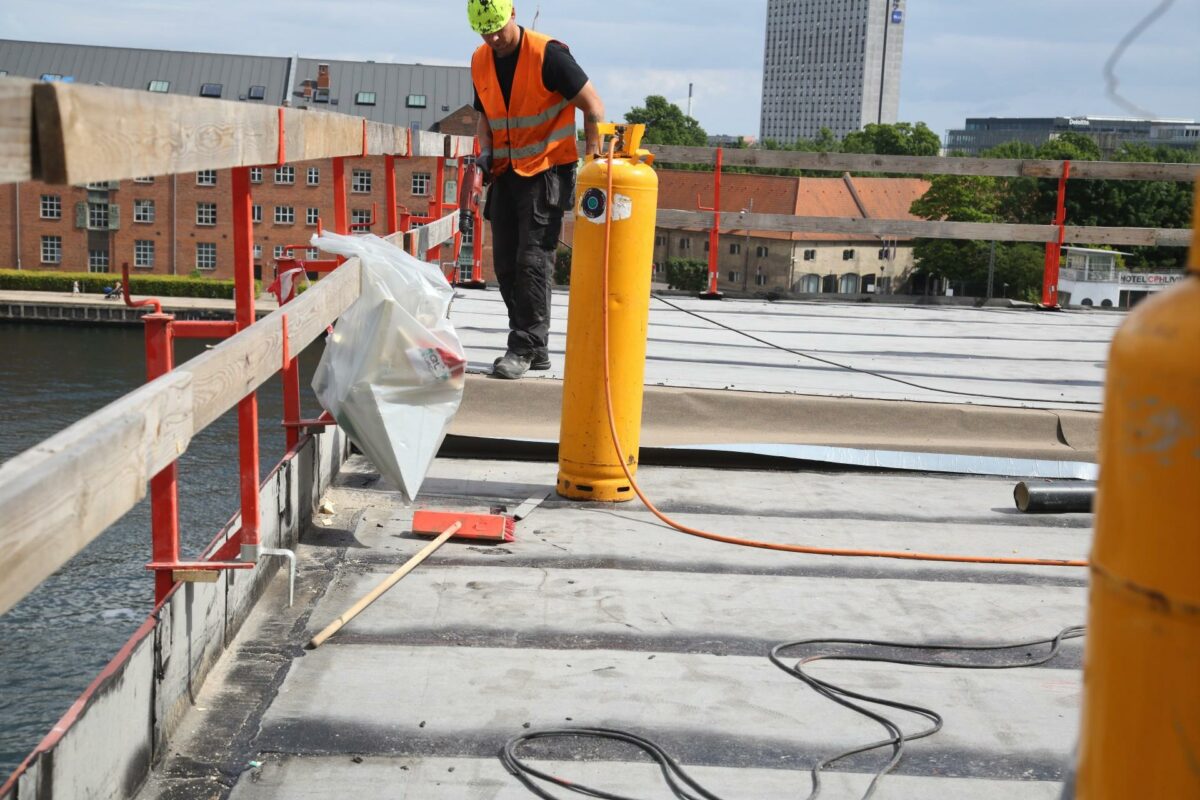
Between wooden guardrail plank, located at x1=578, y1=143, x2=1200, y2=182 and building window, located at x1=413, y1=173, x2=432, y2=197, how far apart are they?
3035 inches

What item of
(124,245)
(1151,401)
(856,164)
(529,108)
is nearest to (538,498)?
(529,108)

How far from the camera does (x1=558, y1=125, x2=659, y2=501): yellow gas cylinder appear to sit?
5191mm

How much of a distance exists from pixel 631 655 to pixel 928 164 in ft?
28.8

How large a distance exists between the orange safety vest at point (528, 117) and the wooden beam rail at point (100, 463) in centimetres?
318

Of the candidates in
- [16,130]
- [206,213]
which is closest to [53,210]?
[206,213]

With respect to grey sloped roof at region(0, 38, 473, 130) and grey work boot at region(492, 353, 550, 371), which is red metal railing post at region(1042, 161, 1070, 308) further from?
grey sloped roof at region(0, 38, 473, 130)

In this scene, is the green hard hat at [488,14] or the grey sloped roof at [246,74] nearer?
the green hard hat at [488,14]

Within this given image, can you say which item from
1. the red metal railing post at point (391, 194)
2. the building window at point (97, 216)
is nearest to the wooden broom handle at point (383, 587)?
the red metal railing post at point (391, 194)

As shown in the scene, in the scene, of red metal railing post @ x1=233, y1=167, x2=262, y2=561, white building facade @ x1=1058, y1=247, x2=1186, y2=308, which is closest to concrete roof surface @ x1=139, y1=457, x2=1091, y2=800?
red metal railing post @ x1=233, y1=167, x2=262, y2=561

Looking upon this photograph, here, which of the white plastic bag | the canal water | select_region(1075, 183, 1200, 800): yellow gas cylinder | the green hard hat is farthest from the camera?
the canal water

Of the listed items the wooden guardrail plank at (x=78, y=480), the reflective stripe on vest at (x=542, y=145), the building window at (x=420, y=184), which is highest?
the building window at (x=420, y=184)

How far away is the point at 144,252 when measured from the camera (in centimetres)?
8681

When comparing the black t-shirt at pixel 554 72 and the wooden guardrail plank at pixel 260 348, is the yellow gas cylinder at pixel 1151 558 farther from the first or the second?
the black t-shirt at pixel 554 72

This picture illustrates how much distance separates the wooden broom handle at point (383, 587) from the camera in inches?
141
